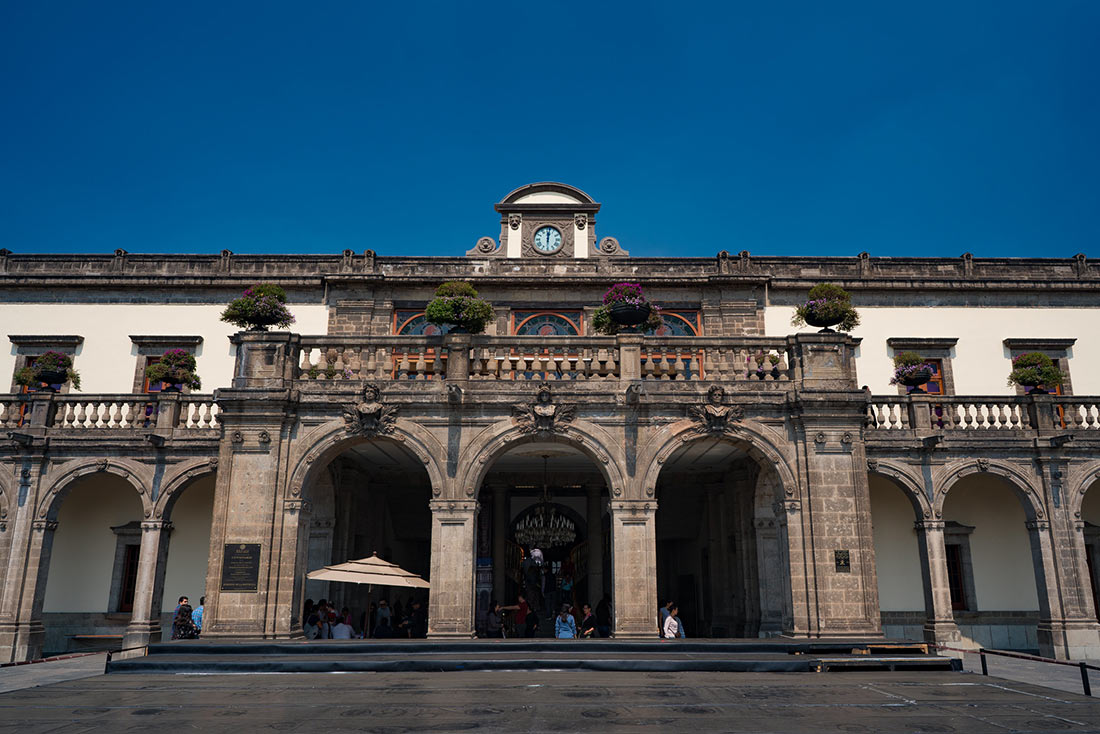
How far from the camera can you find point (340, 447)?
14.1 metres

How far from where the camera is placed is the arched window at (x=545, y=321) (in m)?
24.9

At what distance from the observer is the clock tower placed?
84.9 ft

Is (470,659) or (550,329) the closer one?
(470,659)

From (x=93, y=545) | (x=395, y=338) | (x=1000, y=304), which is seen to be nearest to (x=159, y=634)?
(x=93, y=545)

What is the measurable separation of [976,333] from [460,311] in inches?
711

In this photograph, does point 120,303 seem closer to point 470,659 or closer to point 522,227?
point 522,227

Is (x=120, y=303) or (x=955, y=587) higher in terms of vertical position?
(x=120, y=303)

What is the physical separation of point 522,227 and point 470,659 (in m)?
17.6

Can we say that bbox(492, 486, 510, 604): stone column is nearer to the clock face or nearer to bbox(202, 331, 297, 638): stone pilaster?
bbox(202, 331, 297, 638): stone pilaster

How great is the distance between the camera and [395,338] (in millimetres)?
14609

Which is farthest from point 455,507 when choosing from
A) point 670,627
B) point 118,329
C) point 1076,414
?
point 118,329

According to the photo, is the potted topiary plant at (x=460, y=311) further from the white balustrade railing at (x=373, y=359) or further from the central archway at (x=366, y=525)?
the central archway at (x=366, y=525)

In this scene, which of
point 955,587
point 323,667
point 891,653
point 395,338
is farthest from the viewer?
point 955,587

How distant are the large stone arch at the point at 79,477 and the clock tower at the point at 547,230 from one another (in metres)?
11.8
